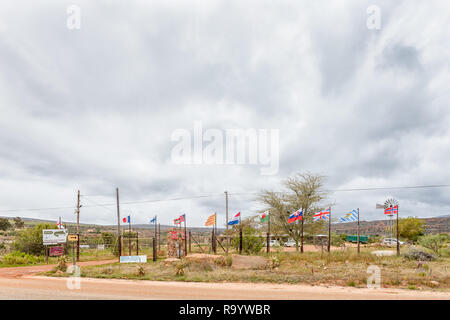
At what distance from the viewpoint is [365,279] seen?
50.5 ft

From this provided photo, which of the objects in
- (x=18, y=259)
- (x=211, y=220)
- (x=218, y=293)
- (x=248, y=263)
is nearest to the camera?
(x=218, y=293)

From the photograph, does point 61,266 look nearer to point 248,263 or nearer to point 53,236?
point 53,236

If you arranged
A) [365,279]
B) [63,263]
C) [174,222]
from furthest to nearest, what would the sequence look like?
1. [174,222]
2. [63,263]
3. [365,279]

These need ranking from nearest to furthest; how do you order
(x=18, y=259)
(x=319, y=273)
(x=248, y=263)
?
(x=319, y=273), (x=248, y=263), (x=18, y=259)

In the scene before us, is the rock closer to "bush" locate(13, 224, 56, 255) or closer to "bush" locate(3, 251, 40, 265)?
"bush" locate(3, 251, 40, 265)

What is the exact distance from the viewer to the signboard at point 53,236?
27.4 meters

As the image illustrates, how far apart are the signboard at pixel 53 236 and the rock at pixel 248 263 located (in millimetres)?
16618

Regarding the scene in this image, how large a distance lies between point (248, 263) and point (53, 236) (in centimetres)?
1869

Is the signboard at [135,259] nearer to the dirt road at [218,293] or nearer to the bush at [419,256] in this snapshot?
the dirt road at [218,293]

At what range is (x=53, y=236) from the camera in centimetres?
2791

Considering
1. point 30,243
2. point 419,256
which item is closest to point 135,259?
point 30,243

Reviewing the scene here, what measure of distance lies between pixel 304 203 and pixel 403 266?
16.5 meters

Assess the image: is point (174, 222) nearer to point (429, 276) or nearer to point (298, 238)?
point (298, 238)

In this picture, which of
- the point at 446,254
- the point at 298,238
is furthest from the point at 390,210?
the point at 298,238
